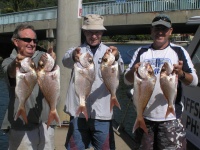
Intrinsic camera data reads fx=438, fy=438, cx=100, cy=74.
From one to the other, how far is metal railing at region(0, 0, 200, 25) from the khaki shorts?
22.6 meters

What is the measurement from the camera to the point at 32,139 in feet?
16.3

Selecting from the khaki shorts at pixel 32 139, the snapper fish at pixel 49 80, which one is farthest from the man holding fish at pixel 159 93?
the khaki shorts at pixel 32 139

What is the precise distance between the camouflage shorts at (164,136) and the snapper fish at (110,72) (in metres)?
0.53

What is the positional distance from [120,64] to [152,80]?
1.88 feet

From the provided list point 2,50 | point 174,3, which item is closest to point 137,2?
point 174,3

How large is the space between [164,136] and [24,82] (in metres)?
1.67

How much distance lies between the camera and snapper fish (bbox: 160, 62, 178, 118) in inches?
180

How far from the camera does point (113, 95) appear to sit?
4969 mm

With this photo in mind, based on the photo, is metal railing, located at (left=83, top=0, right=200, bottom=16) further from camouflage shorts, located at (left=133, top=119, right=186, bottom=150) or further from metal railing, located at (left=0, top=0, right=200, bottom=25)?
camouflage shorts, located at (left=133, top=119, right=186, bottom=150)

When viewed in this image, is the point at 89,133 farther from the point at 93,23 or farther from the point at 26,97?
the point at 93,23

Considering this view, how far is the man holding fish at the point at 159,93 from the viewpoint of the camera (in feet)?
15.4

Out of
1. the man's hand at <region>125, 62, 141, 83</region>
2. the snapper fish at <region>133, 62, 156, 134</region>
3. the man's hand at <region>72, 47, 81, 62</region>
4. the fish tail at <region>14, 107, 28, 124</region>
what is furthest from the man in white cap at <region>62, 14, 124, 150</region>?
the fish tail at <region>14, 107, 28, 124</region>

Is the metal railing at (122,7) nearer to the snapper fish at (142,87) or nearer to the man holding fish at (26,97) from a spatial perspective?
the snapper fish at (142,87)

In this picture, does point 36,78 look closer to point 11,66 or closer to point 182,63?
point 11,66
